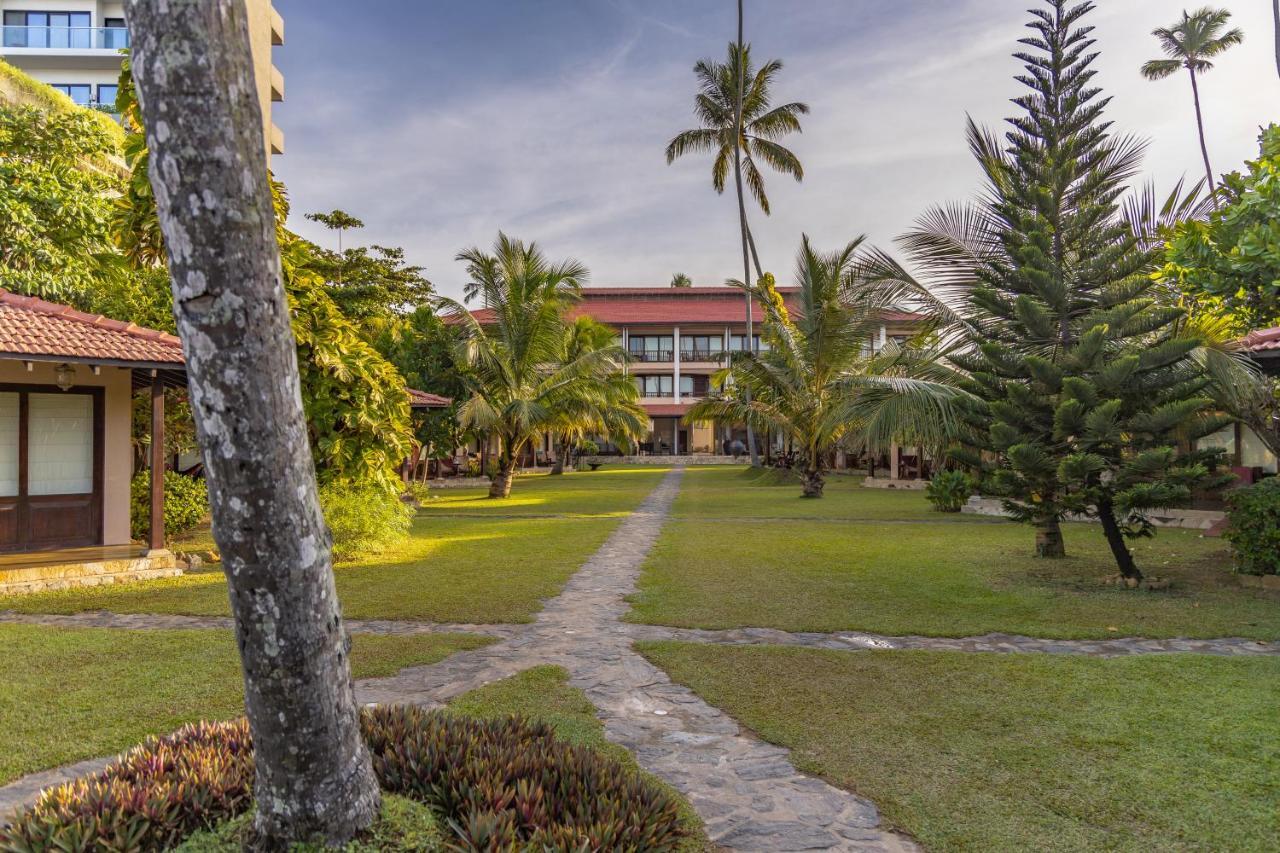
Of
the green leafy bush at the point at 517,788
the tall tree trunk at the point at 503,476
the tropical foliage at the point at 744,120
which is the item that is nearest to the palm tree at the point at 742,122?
the tropical foliage at the point at 744,120

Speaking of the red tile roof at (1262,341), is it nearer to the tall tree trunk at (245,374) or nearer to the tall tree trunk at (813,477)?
the tall tree trunk at (813,477)

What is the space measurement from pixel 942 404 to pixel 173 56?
1066cm

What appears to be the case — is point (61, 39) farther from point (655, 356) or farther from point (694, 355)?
point (694, 355)

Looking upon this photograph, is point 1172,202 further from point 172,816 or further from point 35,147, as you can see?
point 35,147

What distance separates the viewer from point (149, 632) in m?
6.16

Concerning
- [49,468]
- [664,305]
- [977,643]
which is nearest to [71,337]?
[49,468]

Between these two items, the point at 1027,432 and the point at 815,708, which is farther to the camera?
the point at 1027,432

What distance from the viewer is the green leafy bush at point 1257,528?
735 centimetres

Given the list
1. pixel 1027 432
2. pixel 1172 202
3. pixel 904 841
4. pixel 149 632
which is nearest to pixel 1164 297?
pixel 1172 202

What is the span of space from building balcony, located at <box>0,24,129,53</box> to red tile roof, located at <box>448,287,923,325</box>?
19780 mm

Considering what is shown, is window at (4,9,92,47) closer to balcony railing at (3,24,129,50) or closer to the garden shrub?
balcony railing at (3,24,129,50)

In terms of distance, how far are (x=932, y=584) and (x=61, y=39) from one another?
41403 mm

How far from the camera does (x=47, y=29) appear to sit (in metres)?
33.1

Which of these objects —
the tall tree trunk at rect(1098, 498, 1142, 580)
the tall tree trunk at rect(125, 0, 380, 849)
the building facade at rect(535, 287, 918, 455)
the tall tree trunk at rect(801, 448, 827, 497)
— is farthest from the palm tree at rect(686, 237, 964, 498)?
the building facade at rect(535, 287, 918, 455)
